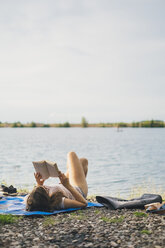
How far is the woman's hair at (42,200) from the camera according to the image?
16.7ft

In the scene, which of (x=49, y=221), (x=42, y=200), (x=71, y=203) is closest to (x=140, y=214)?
(x=71, y=203)

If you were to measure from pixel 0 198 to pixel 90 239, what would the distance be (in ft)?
9.87

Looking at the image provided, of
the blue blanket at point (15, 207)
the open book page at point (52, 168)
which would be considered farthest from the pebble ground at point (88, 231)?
the open book page at point (52, 168)

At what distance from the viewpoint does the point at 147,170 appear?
16.8 meters

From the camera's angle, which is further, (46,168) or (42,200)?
(46,168)

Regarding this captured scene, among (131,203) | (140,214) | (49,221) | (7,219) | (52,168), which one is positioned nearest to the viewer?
(7,219)

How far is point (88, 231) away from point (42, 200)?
1.19 meters

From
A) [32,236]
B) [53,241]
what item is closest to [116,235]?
[53,241]

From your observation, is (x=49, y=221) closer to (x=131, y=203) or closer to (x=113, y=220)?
(x=113, y=220)

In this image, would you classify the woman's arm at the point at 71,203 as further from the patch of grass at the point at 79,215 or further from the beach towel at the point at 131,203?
the beach towel at the point at 131,203

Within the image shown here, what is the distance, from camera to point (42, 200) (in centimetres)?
520

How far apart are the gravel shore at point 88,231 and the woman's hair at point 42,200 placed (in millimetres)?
260

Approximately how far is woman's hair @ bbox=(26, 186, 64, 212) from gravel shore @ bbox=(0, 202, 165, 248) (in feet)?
0.85

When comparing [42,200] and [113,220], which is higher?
[42,200]
